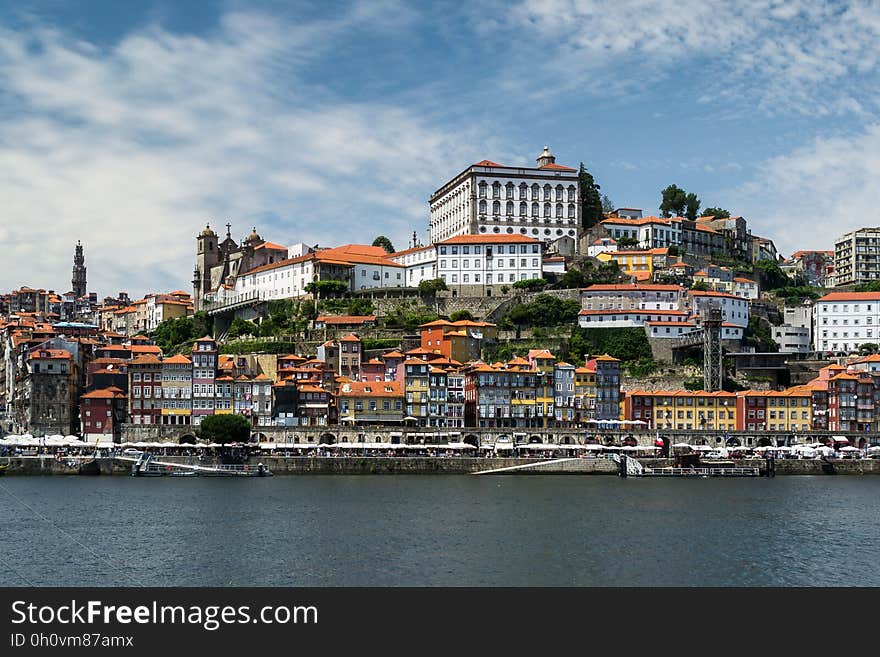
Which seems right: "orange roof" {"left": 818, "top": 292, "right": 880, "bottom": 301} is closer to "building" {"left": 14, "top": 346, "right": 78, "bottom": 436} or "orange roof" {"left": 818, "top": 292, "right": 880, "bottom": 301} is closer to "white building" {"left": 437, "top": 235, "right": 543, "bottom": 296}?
"white building" {"left": 437, "top": 235, "right": 543, "bottom": 296}

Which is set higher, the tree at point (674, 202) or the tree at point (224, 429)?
the tree at point (674, 202)

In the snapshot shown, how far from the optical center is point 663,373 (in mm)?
75438

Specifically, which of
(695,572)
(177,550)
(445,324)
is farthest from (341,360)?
(695,572)

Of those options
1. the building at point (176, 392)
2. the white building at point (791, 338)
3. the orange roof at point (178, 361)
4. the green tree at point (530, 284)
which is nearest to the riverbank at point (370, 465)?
the building at point (176, 392)

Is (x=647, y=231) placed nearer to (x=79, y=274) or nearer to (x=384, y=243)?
(x=384, y=243)

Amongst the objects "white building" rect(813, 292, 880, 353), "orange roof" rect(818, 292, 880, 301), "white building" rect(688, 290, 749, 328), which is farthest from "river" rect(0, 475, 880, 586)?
"orange roof" rect(818, 292, 880, 301)

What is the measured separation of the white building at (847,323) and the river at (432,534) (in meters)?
35.1

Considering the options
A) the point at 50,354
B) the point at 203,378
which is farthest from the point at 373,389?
the point at 50,354

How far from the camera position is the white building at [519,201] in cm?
10031

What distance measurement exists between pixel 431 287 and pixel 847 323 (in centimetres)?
3260

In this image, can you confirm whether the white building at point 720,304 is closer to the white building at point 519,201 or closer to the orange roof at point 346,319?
the white building at point 519,201

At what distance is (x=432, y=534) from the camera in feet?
123

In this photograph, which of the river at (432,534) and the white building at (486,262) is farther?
the white building at (486,262)

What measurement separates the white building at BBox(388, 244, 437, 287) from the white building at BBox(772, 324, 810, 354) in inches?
1064
